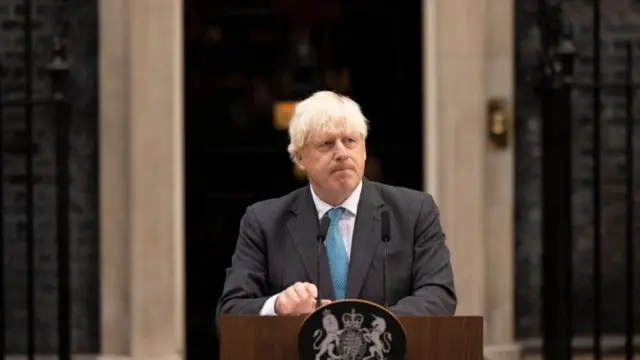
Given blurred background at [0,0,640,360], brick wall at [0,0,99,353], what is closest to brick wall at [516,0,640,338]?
blurred background at [0,0,640,360]

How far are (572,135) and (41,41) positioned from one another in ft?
8.89

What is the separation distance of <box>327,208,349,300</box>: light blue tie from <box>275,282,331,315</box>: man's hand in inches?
8.2

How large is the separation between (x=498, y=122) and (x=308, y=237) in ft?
8.87

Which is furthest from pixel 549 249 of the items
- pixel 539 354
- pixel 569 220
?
pixel 539 354

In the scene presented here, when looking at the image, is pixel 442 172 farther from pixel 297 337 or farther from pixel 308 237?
pixel 297 337

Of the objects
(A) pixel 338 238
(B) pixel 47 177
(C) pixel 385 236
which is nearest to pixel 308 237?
(A) pixel 338 238

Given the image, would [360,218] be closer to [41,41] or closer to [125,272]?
[125,272]

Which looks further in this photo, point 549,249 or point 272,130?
point 272,130

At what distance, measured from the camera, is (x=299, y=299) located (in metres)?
2.47

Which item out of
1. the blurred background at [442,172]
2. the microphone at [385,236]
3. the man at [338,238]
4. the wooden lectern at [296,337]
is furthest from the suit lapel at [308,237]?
the blurred background at [442,172]

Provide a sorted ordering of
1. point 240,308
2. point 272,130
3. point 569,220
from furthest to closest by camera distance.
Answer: point 272,130 → point 569,220 → point 240,308

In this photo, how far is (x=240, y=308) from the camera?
8.86 feet

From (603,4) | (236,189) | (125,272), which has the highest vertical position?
(603,4)

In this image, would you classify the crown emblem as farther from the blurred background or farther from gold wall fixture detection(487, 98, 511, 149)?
gold wall fixture detection(487, 98, 511, 149)
